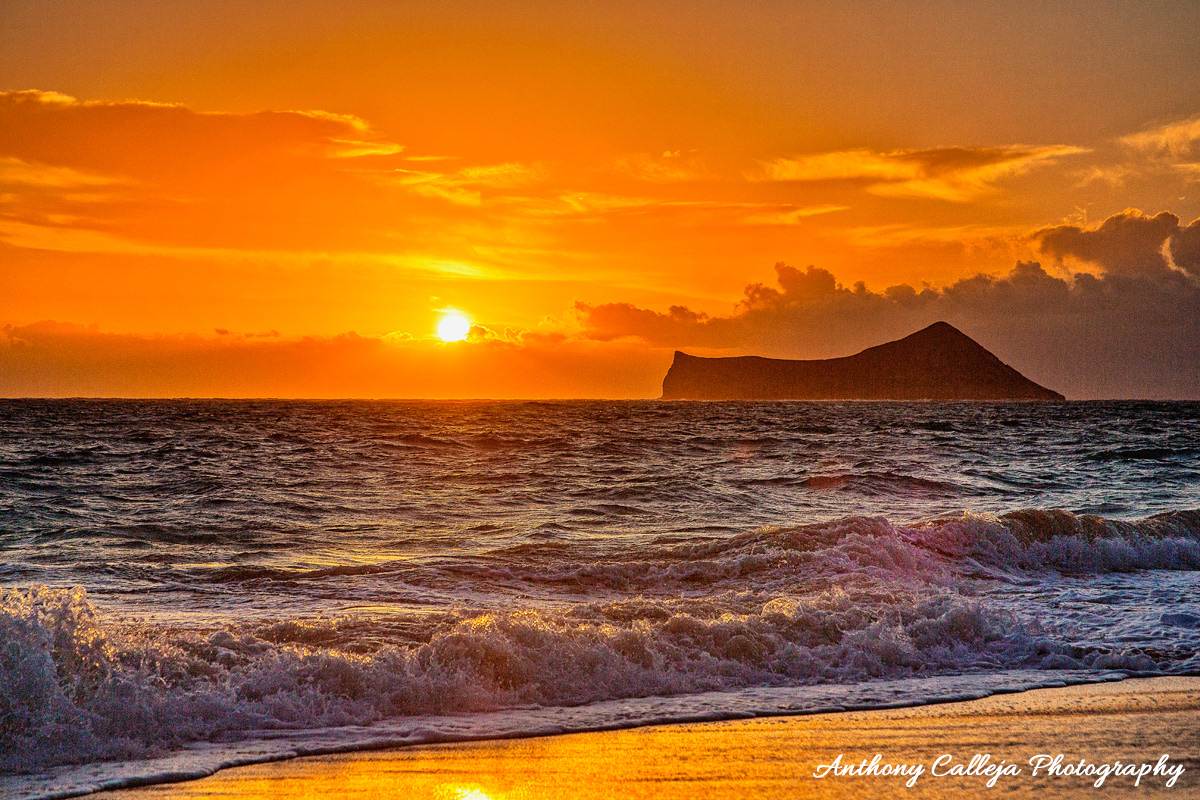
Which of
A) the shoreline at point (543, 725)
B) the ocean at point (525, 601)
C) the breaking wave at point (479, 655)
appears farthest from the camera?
the ocean at point (525, 601)

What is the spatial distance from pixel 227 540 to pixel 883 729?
11482 mm

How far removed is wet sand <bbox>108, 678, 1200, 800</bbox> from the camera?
15.9ft

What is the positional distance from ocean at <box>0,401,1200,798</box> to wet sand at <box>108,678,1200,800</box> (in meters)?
0.31

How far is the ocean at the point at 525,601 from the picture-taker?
6.24m

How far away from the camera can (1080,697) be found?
672 cm

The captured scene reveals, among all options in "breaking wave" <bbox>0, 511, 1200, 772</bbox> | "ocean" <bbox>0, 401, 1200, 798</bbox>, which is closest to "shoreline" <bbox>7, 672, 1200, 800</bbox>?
"ocean" <bbox>0, 401, 1200, 798</bbox>

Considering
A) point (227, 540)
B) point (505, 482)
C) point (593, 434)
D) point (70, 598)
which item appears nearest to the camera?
point (70, 598)

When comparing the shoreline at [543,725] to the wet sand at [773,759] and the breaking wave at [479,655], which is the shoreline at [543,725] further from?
the breaking wave at [479,655]

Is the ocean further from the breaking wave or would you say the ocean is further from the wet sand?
the wet sand

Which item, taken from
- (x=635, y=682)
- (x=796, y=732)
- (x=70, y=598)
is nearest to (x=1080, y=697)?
(x=796, y=732)

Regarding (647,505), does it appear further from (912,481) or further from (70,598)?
(70,598)

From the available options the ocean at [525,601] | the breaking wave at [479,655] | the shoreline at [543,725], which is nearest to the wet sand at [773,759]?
the shoreline at [543,725]

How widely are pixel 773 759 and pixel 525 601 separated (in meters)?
5.26

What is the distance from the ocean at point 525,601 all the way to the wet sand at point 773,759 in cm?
31
